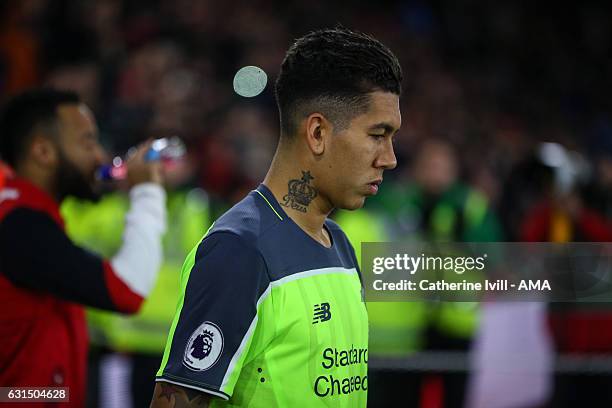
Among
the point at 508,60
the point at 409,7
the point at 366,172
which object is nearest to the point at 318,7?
the point at 409,7

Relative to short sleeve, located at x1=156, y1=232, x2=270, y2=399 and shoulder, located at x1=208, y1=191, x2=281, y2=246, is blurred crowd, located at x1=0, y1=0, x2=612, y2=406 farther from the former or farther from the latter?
short sleeve, located at x1=156, y1=232, x2=270, y2=399

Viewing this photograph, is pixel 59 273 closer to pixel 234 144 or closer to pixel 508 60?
pixel 234 144

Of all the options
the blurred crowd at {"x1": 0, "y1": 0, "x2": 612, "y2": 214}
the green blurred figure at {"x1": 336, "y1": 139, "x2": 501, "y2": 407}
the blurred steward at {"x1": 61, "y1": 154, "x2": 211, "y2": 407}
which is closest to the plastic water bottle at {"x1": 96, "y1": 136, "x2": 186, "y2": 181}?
the green blurred figure at {"x1": 336, "y1": 139, "x2": 501, "y2": 407}

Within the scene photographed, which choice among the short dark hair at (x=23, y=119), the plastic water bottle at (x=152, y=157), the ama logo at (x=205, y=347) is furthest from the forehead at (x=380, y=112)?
the short dark hair at (x=23, y=119)

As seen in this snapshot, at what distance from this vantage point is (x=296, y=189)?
261 cm

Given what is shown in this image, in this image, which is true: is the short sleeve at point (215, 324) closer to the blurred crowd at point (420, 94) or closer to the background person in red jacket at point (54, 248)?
the background person in red jacket at point (54, 248)

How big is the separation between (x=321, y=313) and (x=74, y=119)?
1.73 m

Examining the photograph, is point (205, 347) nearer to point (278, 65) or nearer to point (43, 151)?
point (43, 151)

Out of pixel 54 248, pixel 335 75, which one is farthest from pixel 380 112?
pixel 54 248

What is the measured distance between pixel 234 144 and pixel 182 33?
8.69ft

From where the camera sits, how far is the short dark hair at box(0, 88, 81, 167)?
379 cm

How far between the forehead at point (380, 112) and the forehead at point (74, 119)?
1644 millimetres

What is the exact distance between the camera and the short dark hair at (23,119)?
3.79 metres

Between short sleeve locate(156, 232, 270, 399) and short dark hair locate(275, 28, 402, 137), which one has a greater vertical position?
short dark hair locate(275, 28, 402, 137)
